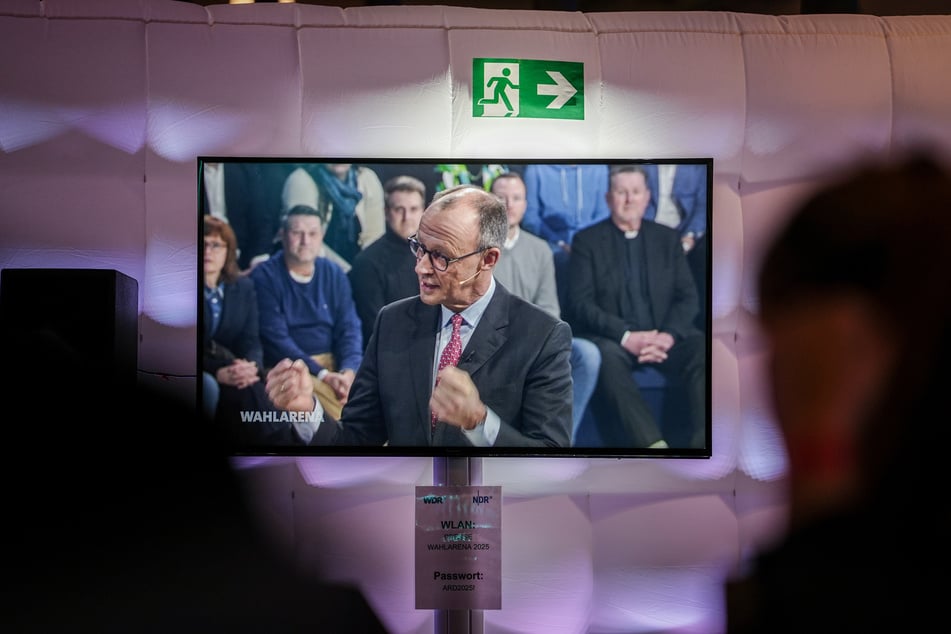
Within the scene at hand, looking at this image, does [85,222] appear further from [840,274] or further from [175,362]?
[840,274]

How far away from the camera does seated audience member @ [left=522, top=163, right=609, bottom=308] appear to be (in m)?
2.74

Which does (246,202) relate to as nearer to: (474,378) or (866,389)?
(474,378)

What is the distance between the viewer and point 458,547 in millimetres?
2799

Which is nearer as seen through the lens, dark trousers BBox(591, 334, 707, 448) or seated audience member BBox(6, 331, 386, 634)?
seated audience member BBox(6, 331, 386, 634)

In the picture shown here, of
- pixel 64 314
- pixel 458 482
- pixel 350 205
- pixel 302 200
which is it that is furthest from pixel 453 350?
pixel 64 314

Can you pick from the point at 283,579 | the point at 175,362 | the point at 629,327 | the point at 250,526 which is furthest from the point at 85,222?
the point at 629,327

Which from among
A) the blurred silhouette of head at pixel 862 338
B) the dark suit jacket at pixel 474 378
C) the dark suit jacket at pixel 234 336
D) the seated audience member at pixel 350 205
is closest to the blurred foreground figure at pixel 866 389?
the blurred silhouette of head at pixel 862 338

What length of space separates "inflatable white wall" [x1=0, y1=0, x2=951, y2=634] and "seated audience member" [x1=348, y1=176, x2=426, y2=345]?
9.3 inches

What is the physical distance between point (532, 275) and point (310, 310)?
0.75 m

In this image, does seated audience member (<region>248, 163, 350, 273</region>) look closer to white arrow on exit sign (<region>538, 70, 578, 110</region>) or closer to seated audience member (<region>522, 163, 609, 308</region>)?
seated audience member (<region>522, 163, 609, 308</region>)

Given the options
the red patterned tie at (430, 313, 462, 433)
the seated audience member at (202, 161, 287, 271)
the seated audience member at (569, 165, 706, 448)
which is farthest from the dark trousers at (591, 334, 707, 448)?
the seated audience member at (202, 161, 287, 271)

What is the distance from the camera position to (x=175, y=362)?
2871 mm

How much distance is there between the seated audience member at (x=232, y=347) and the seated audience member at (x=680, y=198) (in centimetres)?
139

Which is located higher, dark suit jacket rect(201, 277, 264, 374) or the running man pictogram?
the running man pictogram
